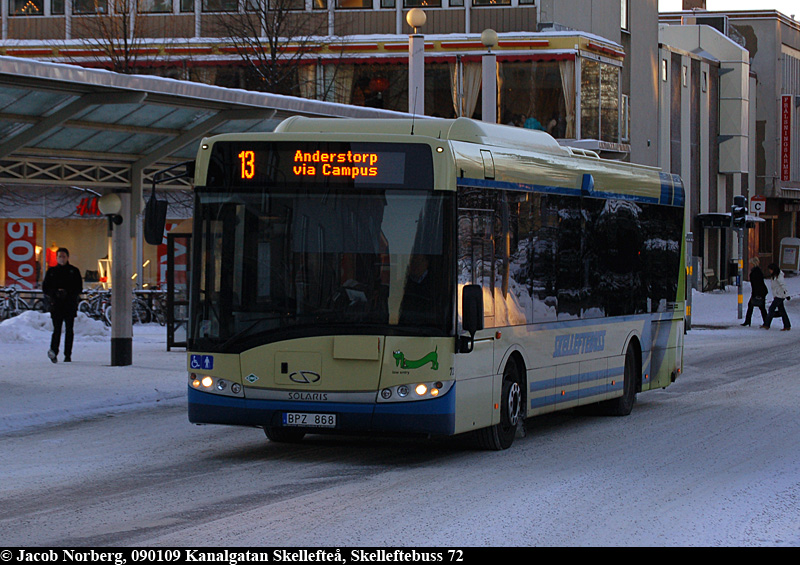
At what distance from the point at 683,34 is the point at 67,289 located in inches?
1826

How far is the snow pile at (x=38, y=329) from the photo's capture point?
26828 mm

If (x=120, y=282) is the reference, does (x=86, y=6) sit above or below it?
above

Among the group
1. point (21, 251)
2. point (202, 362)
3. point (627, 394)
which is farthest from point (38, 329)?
point (202, 362)

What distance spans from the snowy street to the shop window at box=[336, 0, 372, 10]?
24.3 meters

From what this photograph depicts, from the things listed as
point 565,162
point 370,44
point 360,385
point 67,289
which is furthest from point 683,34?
point 360,385

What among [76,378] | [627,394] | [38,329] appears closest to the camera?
[627,394]

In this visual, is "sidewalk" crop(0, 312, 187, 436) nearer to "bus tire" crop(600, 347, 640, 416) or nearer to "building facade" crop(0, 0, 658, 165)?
"bus tire" crop(600, 347, 640, 416)

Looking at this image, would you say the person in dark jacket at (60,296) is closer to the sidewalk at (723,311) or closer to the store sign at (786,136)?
the sidewalk at (723,311)

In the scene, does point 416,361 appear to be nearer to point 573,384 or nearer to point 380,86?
point 573,384

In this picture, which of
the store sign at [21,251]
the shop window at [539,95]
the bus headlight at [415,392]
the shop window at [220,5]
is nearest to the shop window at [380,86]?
the shop window at [539,95]

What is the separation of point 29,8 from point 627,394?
31276 mm

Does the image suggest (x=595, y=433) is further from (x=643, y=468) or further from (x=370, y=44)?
(x=370, y=44)

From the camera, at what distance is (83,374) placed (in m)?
20.0

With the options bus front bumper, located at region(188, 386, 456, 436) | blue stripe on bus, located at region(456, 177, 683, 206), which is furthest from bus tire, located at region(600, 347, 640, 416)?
bus front bumper, located at region(188, 386, 456, 436)
